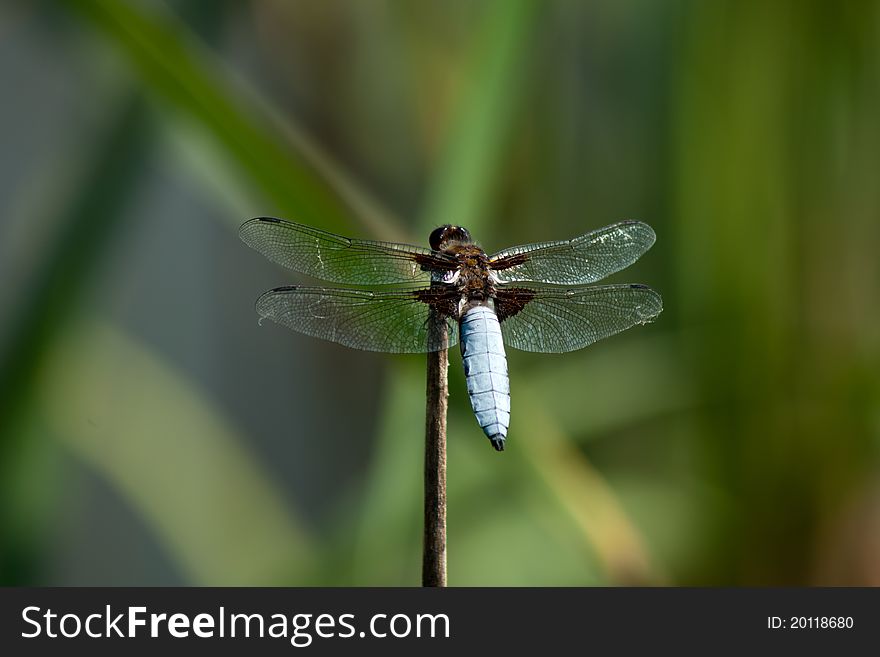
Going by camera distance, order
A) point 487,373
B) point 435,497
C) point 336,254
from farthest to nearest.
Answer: point 336,254
point 487,373
point 435,497

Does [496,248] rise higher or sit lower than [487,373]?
higher

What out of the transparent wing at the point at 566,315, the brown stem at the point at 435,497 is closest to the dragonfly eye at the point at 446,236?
the transparent wing at the point at 566,315

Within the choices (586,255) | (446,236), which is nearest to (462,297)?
(446,236)

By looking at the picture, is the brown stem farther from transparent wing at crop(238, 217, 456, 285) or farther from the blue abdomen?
transparent wing at crop(238, 217, 456, 285)

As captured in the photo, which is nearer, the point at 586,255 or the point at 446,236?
the point at 446,236

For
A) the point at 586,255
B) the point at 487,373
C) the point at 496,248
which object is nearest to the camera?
the point at 487,373

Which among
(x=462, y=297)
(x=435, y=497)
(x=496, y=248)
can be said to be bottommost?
(x=435, y=497)

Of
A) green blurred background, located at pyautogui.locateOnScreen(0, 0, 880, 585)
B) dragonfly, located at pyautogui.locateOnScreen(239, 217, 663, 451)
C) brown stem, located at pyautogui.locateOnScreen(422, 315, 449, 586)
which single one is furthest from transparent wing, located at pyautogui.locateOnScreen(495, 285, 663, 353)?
brown stem, located at pyautogui.locateOnScreen(422, 315, 449, 586)

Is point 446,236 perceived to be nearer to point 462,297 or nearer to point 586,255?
point 462,297
